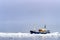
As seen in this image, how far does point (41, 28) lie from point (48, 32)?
12.3 ft

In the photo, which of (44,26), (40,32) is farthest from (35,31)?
(44,26)

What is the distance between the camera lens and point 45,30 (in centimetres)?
9394

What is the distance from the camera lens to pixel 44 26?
332ft

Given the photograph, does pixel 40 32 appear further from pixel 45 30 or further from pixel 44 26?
pixel 44 26

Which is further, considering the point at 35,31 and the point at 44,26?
the point at 44,26

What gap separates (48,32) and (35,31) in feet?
17.4

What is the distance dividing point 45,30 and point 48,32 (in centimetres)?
198

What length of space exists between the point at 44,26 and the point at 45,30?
7411mm

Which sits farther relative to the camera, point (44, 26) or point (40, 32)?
point (44, 26)

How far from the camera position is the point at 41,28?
98000mm

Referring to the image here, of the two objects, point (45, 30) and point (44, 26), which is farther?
point (44, 26)

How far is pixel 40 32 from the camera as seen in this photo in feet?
304

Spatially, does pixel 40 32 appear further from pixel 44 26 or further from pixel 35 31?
pixel 44 26

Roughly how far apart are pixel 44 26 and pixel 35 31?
927 cm
